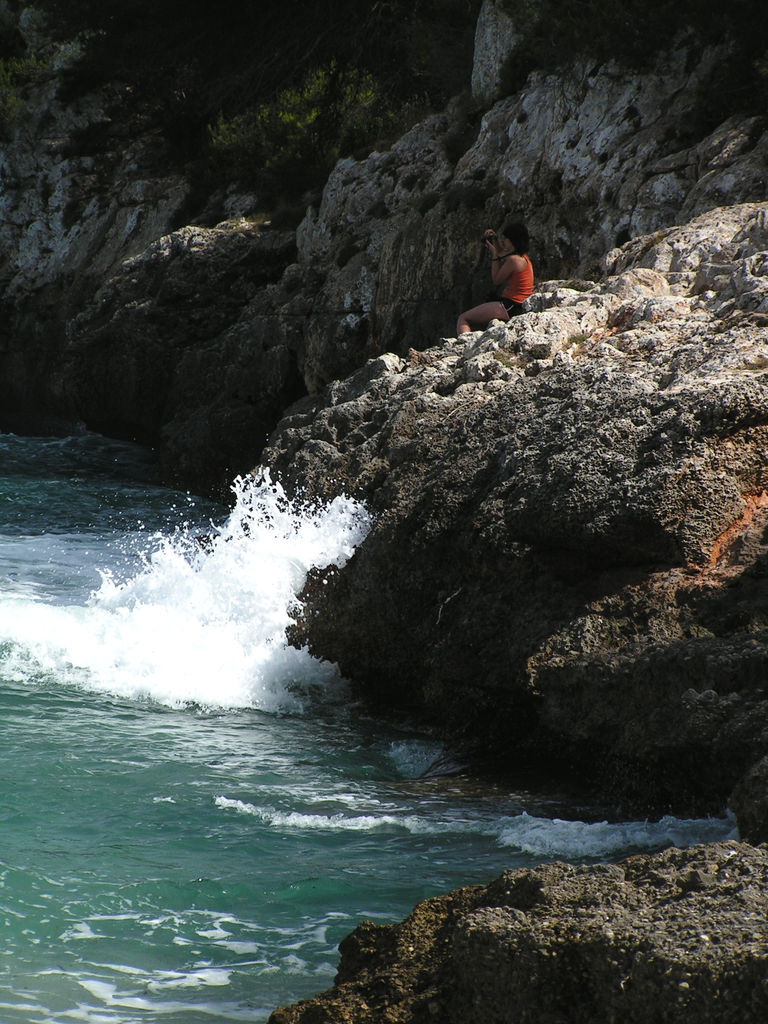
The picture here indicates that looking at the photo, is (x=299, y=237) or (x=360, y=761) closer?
(x=360, y=761)

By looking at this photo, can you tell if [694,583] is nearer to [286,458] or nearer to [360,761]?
[360,761]

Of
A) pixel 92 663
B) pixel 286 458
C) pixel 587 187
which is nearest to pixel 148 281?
pixel 587 187

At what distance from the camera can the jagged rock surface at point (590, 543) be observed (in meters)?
4.68

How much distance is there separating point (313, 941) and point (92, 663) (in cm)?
385

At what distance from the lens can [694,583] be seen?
508 cm

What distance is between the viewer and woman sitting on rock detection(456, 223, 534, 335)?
952 centimetres

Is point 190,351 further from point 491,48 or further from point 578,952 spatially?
point 578,952

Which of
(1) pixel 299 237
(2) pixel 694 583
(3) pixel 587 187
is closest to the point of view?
(2) pixel 694 583

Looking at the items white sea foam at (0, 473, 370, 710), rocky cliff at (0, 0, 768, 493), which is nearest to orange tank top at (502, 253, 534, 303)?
rocky cliff at (0, 0, 768, 493)

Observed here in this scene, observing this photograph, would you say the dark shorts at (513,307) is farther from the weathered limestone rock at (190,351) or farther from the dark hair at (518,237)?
the weathered limestone rock at (190,351)

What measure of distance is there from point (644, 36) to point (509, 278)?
4146 mm

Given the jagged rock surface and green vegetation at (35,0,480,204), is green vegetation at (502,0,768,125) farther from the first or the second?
green vegetation at (35,0,480,204)

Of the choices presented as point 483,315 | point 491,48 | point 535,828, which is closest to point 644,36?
point 491,48

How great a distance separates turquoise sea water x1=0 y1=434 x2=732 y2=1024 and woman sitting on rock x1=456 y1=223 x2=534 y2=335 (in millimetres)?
2849
